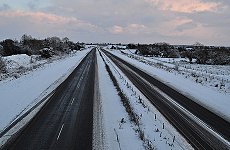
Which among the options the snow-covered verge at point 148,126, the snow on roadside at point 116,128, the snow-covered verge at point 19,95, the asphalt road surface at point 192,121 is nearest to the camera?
the snow on roadside at point 116,128

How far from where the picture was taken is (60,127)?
14.9 m

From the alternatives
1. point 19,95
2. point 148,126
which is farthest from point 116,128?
point 19,95

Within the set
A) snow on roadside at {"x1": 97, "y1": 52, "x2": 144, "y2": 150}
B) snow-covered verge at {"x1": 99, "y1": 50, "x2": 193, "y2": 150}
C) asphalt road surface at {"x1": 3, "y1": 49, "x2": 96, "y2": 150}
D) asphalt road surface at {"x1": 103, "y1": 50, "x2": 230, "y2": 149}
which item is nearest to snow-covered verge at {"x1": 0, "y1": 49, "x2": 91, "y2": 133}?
asphalt road surface at {"x1": 3, "y1": 49, "x2": 96, "y2": 150}

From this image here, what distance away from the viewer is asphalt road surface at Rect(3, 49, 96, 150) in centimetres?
1242

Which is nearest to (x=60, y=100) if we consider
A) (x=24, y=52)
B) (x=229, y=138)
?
(x=229, y=138)

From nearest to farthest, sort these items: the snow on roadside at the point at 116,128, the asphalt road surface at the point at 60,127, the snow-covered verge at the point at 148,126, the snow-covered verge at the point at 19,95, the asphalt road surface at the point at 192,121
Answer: the asphalt road surface at the point at 60,127, the snow on roadside at the point at 116,128, the snow-covered verge at the point at 148,126, the asphalt road surface at the point at 192,121, the snow-covered verge at the point at 19,95

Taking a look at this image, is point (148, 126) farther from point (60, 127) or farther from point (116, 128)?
point (60, 127)

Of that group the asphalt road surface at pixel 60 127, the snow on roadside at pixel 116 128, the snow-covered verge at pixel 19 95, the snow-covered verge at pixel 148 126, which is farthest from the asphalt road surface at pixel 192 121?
the snow-covered verge at pixel 19 95

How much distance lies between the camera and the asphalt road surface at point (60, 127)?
40.8 ft

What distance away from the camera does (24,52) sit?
253 feet

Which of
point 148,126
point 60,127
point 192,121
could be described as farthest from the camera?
point 192,121

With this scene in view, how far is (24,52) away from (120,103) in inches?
2374

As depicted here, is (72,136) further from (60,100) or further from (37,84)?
(37,84)

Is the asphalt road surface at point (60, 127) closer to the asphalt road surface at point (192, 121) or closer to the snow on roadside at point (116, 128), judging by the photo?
the snow on roadside at point (116, 128)
